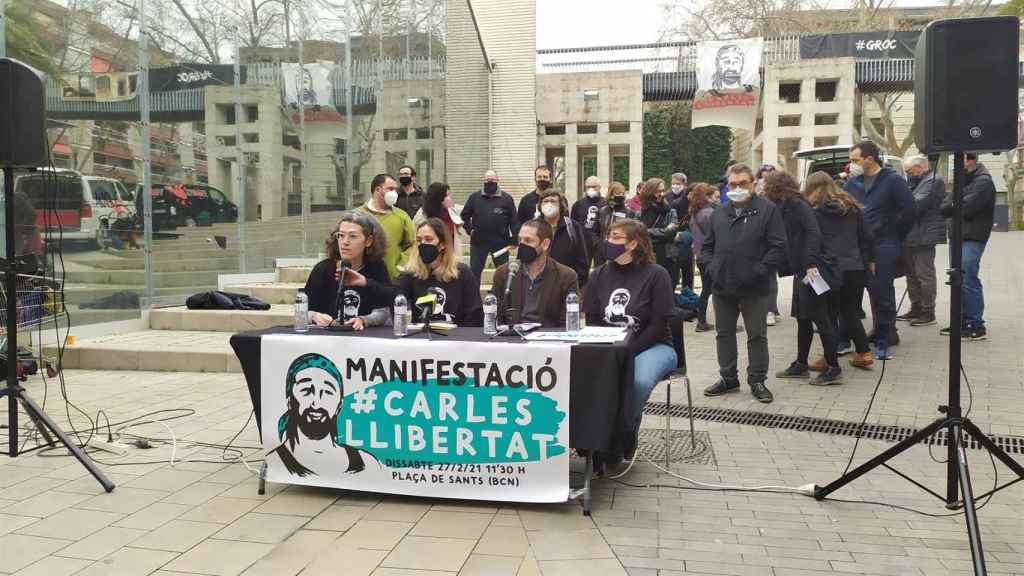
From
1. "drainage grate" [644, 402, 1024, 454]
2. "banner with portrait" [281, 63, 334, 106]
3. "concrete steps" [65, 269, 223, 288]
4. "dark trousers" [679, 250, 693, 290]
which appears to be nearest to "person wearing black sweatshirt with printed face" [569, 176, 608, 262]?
"dark trousers" [679, 250, 693, 290]

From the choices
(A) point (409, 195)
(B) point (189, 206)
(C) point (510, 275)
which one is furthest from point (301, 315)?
(B) point (189, 206)

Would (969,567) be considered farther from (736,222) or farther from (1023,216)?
(1023,216)

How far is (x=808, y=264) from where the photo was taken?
6.80m

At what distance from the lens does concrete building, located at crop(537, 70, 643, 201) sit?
72.3 ft

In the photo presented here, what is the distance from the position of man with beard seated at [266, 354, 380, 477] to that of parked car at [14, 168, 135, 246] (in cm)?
503

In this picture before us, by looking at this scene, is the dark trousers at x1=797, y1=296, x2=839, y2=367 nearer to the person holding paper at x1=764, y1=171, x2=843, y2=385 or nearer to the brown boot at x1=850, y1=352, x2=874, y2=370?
the person holding paper at x1=764, y1=171, x2=843, y2=385

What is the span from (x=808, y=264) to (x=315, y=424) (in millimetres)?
4507

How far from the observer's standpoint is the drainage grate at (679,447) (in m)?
5.04

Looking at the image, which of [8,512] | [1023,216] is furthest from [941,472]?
[1023,216]

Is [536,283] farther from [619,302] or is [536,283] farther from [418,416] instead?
[418,416]

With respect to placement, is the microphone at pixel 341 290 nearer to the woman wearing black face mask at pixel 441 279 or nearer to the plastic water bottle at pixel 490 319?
the woman wearing black face mask at pixel 441 279

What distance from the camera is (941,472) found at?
4.71m

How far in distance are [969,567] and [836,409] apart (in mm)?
2884

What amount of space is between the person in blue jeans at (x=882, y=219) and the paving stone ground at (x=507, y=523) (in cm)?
202
